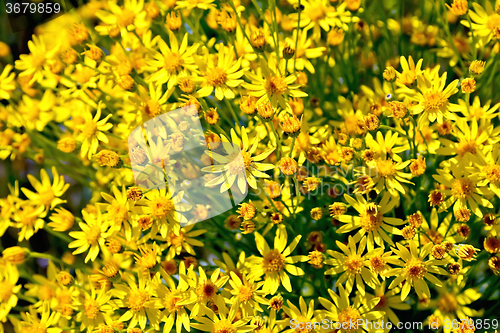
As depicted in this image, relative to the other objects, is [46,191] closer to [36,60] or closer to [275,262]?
[36,60]

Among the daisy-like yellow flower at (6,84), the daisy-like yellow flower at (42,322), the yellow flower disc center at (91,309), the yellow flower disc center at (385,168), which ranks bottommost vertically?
the daisy-like yellow flower at (42,322)

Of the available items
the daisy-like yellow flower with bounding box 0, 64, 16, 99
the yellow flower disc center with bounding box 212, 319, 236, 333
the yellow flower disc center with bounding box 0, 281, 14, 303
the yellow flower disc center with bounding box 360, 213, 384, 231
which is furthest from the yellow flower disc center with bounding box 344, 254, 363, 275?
the daisy-like yellow flower with bounding box 0, 64, 16, 99

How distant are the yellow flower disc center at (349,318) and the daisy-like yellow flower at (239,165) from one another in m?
0.51

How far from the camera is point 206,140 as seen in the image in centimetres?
140

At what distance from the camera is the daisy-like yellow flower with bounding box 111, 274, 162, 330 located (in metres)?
Answer: 1.41

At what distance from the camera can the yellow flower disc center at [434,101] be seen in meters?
1.36

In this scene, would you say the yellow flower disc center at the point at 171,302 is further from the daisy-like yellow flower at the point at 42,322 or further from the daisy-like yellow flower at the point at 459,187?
the daisy-like yellow flower at the point at 459,187

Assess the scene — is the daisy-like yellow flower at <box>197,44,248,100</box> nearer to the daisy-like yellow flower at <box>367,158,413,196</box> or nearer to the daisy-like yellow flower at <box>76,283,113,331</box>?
the daisy-like yellow flower at <box>367,158,413,196</box>

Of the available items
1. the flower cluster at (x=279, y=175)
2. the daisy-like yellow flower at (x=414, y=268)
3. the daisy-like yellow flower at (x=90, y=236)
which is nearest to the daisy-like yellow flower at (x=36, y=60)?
the flower cluster at (x=279, y=175)

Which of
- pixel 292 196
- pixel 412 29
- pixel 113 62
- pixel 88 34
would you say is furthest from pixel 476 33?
pixel 88 34

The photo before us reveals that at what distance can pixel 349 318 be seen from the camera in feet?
4.47

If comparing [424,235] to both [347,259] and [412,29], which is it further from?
[412,29]

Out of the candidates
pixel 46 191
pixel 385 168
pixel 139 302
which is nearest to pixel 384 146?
pixel 385 168

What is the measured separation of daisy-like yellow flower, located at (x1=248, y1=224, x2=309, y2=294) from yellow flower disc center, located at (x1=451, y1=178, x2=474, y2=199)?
532mm
